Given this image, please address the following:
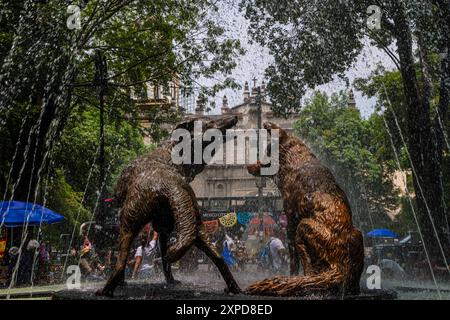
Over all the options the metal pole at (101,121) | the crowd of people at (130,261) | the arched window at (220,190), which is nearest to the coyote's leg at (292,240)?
the crowd of people at (130,261)

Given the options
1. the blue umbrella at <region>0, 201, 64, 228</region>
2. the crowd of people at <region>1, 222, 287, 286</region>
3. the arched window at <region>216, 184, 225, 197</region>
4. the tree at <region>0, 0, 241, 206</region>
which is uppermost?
the tree at <region>0, 0, 241, 206</region>

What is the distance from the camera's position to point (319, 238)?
237 inches

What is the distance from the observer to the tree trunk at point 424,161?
1247cm

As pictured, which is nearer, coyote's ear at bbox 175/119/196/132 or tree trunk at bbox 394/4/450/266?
coyote's ear at bbox 175/119/196/132

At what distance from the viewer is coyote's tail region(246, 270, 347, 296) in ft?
18.9

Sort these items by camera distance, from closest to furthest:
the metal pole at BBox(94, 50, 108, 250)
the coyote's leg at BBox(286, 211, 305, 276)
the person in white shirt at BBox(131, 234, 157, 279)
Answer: the coyote's leg at BBox(286, 211, 305, 276)
the person in white shirt at BBox(131, 234, 157, 279)
the metal pole at BBox(94, 50, 108, 250)

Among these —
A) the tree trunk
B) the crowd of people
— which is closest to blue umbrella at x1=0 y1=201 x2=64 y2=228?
the crowd of people

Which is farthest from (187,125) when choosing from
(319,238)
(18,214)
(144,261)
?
(18,214)

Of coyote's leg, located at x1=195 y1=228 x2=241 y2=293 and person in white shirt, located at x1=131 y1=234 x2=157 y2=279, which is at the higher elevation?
coyote's leg, located at x1=195 y1=228 x2=241 y2=293

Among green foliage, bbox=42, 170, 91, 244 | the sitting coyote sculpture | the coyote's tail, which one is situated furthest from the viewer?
green foliage, bbox=42, 170, 91, 244

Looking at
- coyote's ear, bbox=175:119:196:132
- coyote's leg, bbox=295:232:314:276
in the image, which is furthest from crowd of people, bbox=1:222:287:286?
coyote's leg, bbox=295:232:314:276

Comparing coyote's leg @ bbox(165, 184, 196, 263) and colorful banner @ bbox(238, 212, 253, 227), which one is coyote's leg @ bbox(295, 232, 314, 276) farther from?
colorful banner @ bbox(238, 212, 253, 227)

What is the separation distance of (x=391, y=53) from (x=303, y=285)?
9539mm
